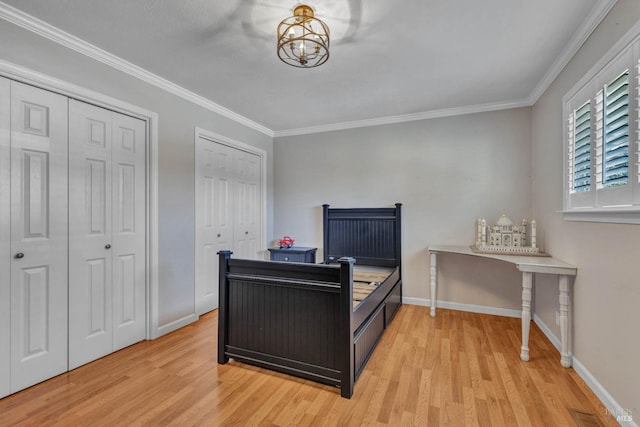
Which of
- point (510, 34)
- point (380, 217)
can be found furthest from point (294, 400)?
point (510, 34)

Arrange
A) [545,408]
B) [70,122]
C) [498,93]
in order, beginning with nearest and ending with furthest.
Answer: [545,408] < [70,122] < [498,93]

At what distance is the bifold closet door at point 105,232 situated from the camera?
7.45ft

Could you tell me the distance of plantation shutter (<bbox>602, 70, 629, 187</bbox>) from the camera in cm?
166

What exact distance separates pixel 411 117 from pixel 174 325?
3.61 m

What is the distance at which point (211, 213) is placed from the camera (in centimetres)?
353

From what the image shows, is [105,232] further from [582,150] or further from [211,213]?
[582,150]

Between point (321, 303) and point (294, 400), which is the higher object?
point (321, 303)

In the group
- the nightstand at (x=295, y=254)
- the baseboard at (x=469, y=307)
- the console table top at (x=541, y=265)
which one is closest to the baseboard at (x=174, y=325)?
the nightstand at (x=295, y=254)

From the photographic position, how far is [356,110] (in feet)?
12.1

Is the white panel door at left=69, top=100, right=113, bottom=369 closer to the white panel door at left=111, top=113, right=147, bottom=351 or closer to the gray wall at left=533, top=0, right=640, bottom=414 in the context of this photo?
the white panel door at left=111, top=113, right=147, bottom=351

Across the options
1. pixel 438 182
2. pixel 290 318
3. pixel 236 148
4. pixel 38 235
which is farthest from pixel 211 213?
pixel 438 182

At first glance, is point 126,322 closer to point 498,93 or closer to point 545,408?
point 545,408

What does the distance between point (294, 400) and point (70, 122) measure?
2.55m

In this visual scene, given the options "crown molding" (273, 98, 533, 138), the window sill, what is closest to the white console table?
the window sill
